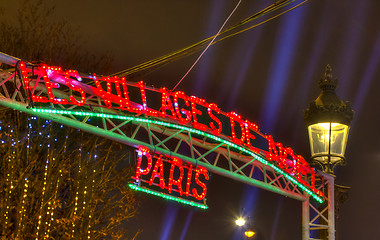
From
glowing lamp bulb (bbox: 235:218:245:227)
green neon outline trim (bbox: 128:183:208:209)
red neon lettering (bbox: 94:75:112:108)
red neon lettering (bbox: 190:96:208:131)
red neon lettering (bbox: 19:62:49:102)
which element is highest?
glowing lamp bulb (bbox: 235:218:245:227)

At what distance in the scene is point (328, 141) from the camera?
515 inches

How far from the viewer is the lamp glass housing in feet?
42.9

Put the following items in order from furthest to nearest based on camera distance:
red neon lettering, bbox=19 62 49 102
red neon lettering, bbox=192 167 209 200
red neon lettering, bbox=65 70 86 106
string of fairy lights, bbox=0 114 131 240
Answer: string of fairy lights, bbox=0 114 131 240 < red neon lettering, bbox=192 167 209 200 < red neon lettering, bbox=65 70 86 106 < red neon lettering, bbox=19 62 49 102

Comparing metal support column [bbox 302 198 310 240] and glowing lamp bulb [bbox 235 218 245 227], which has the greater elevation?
glowing lamp bulb [bbox 235 218 245 227]

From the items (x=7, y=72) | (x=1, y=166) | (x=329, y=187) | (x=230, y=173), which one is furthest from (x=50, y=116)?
(x=1, y=166)

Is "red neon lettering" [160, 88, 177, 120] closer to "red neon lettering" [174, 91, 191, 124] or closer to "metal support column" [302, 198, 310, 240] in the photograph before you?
"red neon lettering" [174, 91, 191, 124]

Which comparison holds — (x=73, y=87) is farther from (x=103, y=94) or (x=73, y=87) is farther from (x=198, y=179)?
(x=198, y=179)

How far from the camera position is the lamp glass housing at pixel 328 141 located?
1309cm

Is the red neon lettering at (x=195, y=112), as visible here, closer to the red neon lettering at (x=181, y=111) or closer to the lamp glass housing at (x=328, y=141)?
the red neon lettering at (x=181, y=111)

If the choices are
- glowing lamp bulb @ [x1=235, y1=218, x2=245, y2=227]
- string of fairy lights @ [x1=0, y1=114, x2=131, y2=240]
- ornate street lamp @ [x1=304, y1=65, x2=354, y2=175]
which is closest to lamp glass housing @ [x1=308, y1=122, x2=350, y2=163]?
ornate street lamp @ [x1=304, y1=65, x2=354, y2=175]

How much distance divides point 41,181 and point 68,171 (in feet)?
3.51

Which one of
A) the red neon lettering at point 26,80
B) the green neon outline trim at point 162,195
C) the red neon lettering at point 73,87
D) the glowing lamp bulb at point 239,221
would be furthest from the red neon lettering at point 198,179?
the glowing lamp bulb at point 239,221

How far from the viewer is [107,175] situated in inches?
945

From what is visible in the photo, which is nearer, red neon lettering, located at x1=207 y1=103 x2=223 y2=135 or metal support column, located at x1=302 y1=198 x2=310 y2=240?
red neon lettering, located at x1=207 y1=103 x2=223 y2=135
